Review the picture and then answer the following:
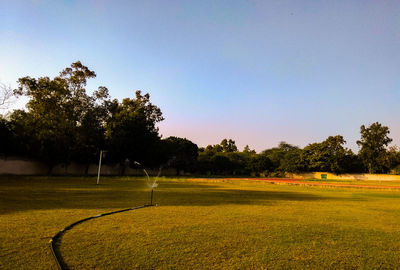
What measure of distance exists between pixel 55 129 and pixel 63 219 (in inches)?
1328

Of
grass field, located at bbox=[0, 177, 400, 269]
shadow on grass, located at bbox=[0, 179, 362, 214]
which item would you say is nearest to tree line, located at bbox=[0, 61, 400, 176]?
shadow on grass, located at bbox=[0, 179, 362, 214]

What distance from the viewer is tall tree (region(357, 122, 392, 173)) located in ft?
225

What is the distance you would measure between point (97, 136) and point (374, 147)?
68978mm

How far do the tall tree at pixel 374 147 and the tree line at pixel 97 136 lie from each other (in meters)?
0.28

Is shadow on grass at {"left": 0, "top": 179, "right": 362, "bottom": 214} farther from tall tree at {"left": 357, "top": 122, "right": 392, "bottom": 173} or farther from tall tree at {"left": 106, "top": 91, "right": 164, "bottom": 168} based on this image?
tall tree at {"left": 357, "top": 122, "right": 392, "bottom": 173}

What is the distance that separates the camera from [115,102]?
4684cm

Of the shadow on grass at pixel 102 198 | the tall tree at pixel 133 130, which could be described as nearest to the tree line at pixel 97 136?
the tall tree at pixel 133 130

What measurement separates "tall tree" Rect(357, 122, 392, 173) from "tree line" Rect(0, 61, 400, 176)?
0.92ft

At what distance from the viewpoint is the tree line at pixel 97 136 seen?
36.5 meters

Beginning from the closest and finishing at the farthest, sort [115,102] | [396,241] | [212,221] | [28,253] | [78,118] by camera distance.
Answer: [28,253] < [396,241] < [212,221] < [78,118] < [115,102]

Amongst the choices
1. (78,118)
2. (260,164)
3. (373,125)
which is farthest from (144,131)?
(373,125)

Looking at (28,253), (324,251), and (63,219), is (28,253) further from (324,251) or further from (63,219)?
(324,251)

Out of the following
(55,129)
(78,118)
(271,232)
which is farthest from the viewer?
(78,118)

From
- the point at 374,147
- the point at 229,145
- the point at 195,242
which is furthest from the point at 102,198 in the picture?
the point at 229,145
